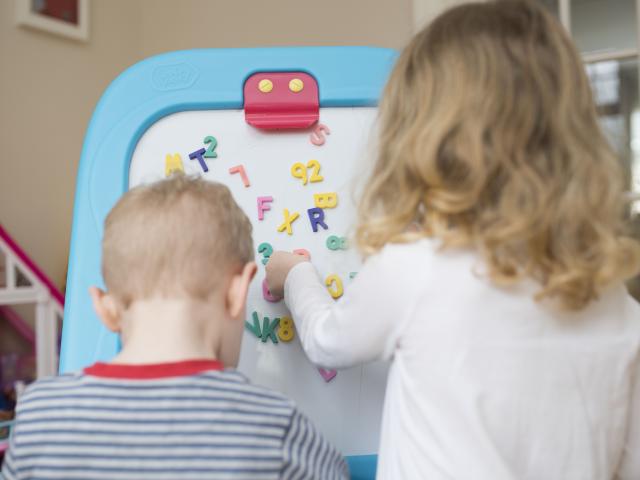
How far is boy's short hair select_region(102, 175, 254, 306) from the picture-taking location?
53 centimetres

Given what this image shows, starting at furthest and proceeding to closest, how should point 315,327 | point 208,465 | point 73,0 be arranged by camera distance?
point 73,0 < point 315,327 < point 208,465

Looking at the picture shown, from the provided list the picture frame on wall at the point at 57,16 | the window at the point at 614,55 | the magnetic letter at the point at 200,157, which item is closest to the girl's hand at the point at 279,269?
the magnetic letter at the point at 200,157

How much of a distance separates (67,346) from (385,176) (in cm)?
38

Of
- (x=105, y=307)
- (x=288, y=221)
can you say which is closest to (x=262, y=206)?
(x=288, y=221)

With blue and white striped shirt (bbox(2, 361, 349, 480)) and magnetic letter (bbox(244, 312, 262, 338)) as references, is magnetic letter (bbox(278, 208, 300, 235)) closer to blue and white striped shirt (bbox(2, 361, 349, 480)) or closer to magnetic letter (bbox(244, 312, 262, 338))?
magnetic letter (bbox(244, 312, 262, 338))

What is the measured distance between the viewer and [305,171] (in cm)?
77

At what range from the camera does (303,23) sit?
1.75 metres

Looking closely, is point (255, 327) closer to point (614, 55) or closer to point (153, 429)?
point (153, 429)

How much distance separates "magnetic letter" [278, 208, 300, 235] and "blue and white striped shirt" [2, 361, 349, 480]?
11.0 inches

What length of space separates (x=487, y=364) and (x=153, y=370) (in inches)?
9.8

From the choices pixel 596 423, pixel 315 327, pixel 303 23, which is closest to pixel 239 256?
pixel 315 327

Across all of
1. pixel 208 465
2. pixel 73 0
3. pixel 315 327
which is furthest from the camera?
pixel 73 0

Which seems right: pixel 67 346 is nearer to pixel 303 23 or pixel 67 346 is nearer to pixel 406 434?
pixel 406 434

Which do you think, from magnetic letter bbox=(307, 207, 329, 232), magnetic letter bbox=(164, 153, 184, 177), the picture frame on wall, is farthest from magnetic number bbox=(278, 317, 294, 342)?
the picture frame on wall
